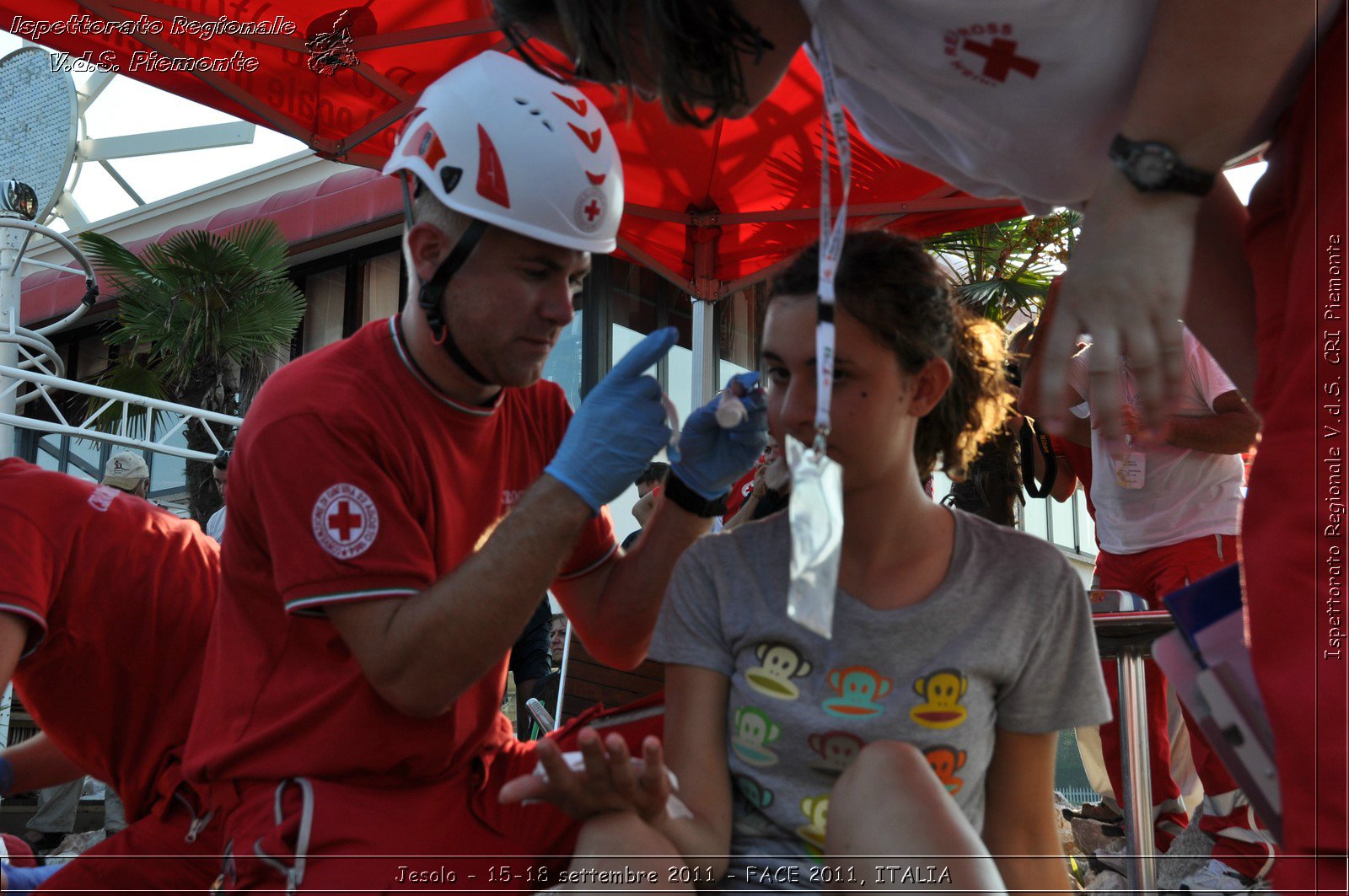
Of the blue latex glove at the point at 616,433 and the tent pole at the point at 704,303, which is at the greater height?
the tent pole at the point at 704,303

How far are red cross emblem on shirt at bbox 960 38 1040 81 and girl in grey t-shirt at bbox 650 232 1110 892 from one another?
0.76m

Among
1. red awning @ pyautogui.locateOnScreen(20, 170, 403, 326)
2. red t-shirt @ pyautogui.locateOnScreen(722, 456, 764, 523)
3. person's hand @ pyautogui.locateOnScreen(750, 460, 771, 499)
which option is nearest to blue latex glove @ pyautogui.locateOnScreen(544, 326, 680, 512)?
person's hand @ pyautogui.locateOnScreen(750, 460, 771, 499)

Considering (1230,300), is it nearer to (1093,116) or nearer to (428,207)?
(1093,116)

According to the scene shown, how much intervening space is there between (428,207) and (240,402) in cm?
1187

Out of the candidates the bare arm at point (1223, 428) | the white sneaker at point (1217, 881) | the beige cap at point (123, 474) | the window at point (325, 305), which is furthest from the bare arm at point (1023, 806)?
the window at point (325, 305)

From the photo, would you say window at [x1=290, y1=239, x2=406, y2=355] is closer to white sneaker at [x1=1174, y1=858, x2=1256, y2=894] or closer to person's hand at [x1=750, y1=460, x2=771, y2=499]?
person's hand at [x1=750, y1=460, x2=771, y2=499]

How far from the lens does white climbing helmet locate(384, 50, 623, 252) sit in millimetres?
2096

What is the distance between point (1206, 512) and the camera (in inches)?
162

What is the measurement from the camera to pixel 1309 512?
89 centimetres

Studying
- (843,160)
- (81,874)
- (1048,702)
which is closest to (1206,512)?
(1048,702)

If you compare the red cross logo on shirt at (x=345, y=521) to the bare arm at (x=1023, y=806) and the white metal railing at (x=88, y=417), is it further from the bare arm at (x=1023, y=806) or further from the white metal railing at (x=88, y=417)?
the white metal railing at (x=88, y=417)

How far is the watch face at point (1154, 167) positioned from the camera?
1.01 m

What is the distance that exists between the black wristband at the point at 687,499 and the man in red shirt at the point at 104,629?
1085 mm

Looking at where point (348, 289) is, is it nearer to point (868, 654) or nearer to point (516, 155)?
point (516, 155)
